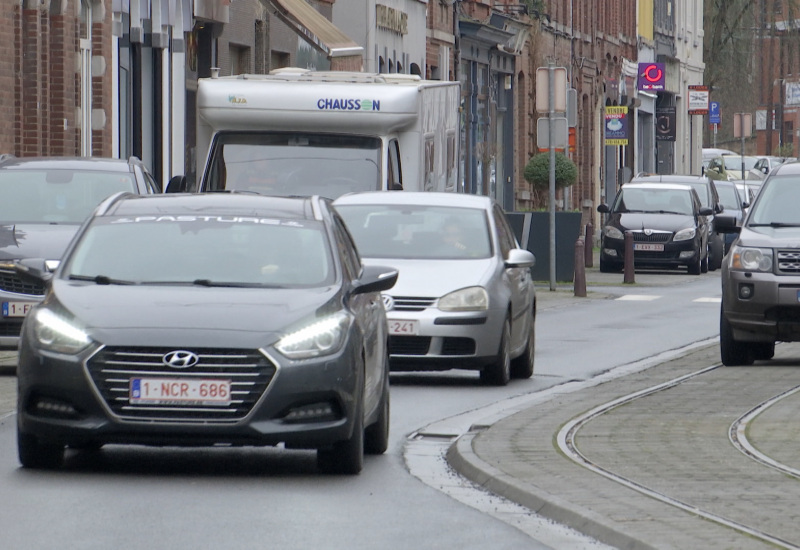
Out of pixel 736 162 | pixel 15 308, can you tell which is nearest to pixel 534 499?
pixel 15 308

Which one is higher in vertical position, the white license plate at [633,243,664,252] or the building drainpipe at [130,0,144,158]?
the building drainpipe at [130,0,144,158]

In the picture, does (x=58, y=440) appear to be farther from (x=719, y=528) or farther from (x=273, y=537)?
(x=719, y=528)

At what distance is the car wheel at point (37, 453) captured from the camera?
33.1 ft

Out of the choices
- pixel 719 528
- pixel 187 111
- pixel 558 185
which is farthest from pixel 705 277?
pixel 719 528

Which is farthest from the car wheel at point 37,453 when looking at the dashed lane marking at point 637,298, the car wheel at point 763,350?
the dashed lane marking at point 637,298

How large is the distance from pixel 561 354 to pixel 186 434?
9859mm

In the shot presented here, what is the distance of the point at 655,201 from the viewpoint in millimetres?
39219

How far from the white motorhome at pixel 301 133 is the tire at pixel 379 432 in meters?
9.90

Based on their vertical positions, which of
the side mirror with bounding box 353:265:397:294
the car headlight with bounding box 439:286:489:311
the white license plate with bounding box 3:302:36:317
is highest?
the side mirror with bounding box 353:265:397:294

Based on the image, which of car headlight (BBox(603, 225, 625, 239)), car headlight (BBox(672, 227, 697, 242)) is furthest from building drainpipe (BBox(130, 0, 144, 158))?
car headlight (BBox(672, 227, 697, 242))

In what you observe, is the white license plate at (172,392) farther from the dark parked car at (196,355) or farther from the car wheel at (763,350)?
the car wheel at (763,350)

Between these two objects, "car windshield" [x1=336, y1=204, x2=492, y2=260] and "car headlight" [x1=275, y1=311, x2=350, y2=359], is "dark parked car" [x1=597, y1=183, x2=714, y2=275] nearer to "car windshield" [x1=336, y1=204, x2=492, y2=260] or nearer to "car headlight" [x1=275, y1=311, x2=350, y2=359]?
"car windshield" [x1=336, y1=204, x2=492, y2=260]

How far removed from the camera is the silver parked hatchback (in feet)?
50.8

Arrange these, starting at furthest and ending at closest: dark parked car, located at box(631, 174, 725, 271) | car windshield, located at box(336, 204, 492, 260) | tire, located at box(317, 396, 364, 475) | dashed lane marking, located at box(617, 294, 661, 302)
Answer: dark parked car, located at box(631, 174, 725, 271), dashed lane marking, located at box(617, 294, 661, 302), car windshield, located at box(336, 204, 492, 260), tire, located at box(317, 396, 364, 475)
